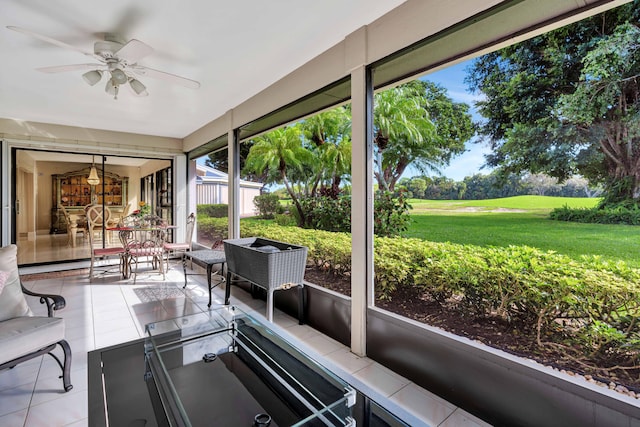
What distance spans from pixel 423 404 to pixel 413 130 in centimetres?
214

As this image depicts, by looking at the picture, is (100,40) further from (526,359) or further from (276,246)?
(526,359)

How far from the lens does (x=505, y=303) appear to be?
192 cm

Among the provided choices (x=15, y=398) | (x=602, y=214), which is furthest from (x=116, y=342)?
(x=602, y=214)

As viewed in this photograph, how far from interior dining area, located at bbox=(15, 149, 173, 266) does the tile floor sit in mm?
1266

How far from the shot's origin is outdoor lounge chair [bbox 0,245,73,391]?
6.02ft

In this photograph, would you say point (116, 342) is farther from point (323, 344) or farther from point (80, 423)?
point (323, 344)

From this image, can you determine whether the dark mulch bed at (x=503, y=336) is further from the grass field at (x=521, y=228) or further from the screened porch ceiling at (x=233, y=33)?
the screened porch ceiling at (x=233, y=33)

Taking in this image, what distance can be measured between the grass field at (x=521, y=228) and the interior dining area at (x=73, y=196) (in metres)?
6.02

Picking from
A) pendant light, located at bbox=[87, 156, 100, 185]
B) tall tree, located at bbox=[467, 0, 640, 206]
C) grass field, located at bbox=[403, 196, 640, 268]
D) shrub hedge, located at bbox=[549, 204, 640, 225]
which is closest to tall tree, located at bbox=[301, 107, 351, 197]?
grass field, located at bbox=[403, 196, 640, 268]

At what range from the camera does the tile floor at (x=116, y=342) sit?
71.7 inches

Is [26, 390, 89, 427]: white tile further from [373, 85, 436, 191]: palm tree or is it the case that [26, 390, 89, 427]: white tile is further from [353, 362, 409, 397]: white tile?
[373, 85, 436, 191]: palm tree

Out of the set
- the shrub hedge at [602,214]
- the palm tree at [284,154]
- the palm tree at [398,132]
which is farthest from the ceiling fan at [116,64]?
the shrub hedge at [602,214]

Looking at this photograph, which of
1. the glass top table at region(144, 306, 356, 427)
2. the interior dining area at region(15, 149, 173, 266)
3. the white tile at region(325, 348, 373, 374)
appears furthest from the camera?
the interior dining area at region(15, 149, 173, 266)

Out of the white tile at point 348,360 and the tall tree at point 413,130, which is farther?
the tall tree at point 413,130
